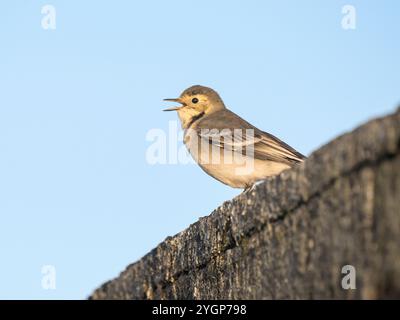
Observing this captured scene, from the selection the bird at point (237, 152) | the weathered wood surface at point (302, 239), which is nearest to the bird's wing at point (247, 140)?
the bird at point (237, 152)

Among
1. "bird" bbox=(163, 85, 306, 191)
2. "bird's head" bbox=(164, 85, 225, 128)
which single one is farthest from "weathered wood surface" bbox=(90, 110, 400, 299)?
"bird's head" bbox=(164, 85, 225, 128)

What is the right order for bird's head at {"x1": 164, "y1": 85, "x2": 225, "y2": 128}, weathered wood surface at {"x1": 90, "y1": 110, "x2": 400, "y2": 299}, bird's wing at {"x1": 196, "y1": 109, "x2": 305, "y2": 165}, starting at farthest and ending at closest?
bird's head at {"x1": 164, "y1": 85, "x2": 225, "y2": 128} → bird's wing at {"x1": 196, "y1": 109, "x2": 305, "y2": 165} → weathered wood surface at {"x1": 90, "y1": 110, "x2": 400, "y2": 299}

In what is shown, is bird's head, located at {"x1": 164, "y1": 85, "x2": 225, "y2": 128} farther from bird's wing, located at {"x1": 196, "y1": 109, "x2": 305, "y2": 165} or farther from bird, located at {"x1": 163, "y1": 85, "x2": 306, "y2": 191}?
bird's wing, located at {"x1": 196, "y1": 109, "x2": 305, "y2": 165}

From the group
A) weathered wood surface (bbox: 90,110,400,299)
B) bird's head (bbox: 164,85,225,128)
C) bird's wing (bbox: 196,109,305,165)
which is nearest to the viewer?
weathered wood surface (bbox: 90,110,400,299)

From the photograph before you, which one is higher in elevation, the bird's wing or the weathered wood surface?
the bird's wing

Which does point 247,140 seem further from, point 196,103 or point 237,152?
point 196,103

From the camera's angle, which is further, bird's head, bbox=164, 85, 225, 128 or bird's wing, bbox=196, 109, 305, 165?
bird's head, bbox=164, 85, 225, 128

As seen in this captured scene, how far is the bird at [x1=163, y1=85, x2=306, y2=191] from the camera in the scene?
8.88 m

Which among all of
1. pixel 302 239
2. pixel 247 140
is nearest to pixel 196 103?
pixel 247 140

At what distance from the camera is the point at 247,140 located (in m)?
9.08

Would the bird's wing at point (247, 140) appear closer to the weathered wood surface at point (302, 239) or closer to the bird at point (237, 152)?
the bird at point (237, 152)

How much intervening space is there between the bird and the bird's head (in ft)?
3.52
